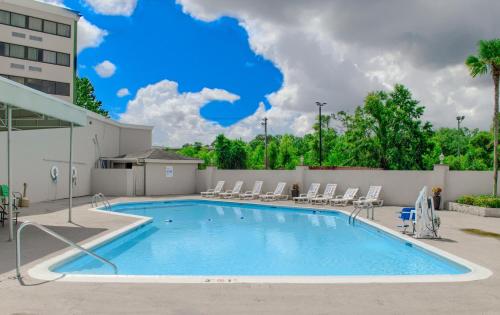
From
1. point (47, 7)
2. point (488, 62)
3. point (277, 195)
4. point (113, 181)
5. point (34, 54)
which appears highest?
point (47, 7)

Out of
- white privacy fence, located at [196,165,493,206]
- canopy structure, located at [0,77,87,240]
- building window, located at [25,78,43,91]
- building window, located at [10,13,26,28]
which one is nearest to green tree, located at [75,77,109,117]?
building window, located at [25,78,43,91]

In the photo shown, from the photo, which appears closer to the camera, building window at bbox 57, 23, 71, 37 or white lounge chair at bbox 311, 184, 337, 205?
white lounge chair at bbox 311, 184, 337, 205

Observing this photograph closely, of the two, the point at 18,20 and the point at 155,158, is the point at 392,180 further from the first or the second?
the point at 18,20

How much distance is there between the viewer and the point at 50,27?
30.8 metres

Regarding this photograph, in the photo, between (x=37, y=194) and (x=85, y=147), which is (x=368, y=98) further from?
(x=37, y=194)

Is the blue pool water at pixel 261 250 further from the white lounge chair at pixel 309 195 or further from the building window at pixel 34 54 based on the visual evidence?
the building window at pixel 34 54

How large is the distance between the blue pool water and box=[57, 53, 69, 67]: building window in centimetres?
2042

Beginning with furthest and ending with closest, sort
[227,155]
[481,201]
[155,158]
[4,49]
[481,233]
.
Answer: [227,155] → [4,49] → [155,158] → [481,201] → [481,233]

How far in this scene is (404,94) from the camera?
34.3m

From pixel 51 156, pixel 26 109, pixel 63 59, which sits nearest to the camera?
pixel 26 109

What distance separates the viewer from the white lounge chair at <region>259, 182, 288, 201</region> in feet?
73.8

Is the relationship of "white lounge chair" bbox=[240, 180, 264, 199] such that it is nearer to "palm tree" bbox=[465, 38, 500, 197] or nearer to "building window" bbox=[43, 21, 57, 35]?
"palm tree" bbox=[465, 38, 500, 197]

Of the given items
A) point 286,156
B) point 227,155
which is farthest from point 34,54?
point 286,156

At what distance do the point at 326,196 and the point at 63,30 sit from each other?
24017 mm
